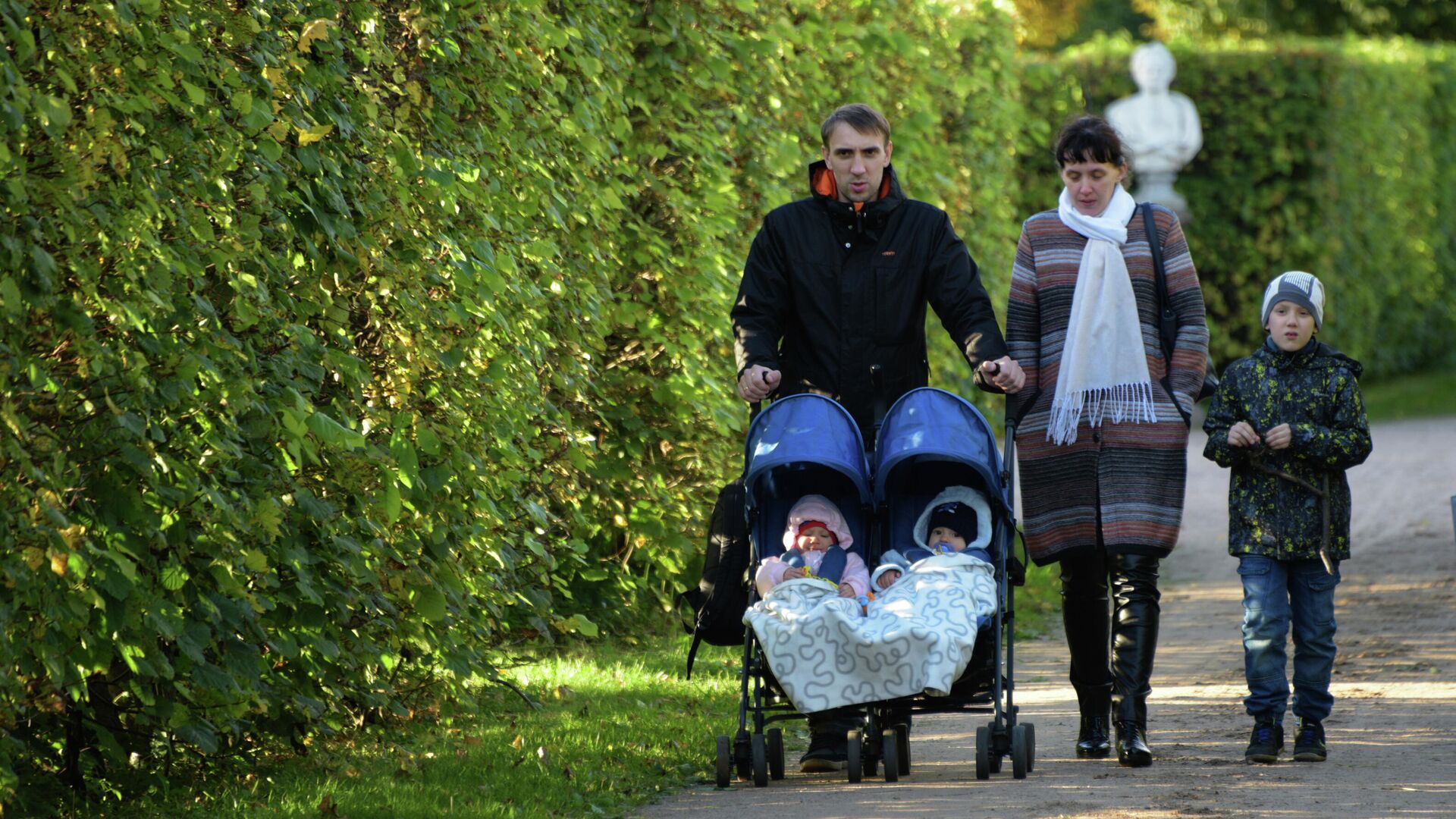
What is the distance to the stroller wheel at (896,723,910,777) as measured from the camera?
575 cm

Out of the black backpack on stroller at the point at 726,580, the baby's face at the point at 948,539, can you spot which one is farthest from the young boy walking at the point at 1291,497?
the black backpack on stroller at the point at 726,580

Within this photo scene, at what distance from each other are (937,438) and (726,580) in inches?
32.3

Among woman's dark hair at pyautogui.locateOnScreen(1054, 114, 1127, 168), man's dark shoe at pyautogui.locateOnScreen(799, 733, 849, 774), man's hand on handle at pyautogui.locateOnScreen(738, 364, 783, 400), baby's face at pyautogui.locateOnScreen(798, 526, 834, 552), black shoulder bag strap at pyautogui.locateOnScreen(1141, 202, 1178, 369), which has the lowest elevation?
man's dark shoe at pyautogui.locateOnScreen(799, 733, 849, 774)

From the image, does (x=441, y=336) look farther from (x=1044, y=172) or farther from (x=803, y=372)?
(x=1044, y=172)

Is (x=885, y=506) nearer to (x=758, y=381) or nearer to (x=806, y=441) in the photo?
(x=806, y=441)

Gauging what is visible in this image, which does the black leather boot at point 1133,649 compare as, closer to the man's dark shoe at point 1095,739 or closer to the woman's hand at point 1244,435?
the man's dark shoe at point 1095,739

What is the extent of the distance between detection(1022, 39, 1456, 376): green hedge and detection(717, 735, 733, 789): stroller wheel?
49.0 ft

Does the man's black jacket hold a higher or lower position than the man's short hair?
lower

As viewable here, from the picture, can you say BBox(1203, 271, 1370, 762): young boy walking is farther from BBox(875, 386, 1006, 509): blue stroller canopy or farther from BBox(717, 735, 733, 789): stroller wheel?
BBox(717, 735, 733, 789): stroller wheel

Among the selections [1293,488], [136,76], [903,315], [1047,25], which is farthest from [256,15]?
[1047,25]

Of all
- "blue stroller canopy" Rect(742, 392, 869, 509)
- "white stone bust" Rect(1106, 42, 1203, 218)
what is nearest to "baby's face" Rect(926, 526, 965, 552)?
"blue stroller canopy" Rect(742, 392, 869, 509)

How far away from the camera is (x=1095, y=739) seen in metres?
5.96

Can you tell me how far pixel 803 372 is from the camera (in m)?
5.96

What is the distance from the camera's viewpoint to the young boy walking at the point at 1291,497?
585cm
